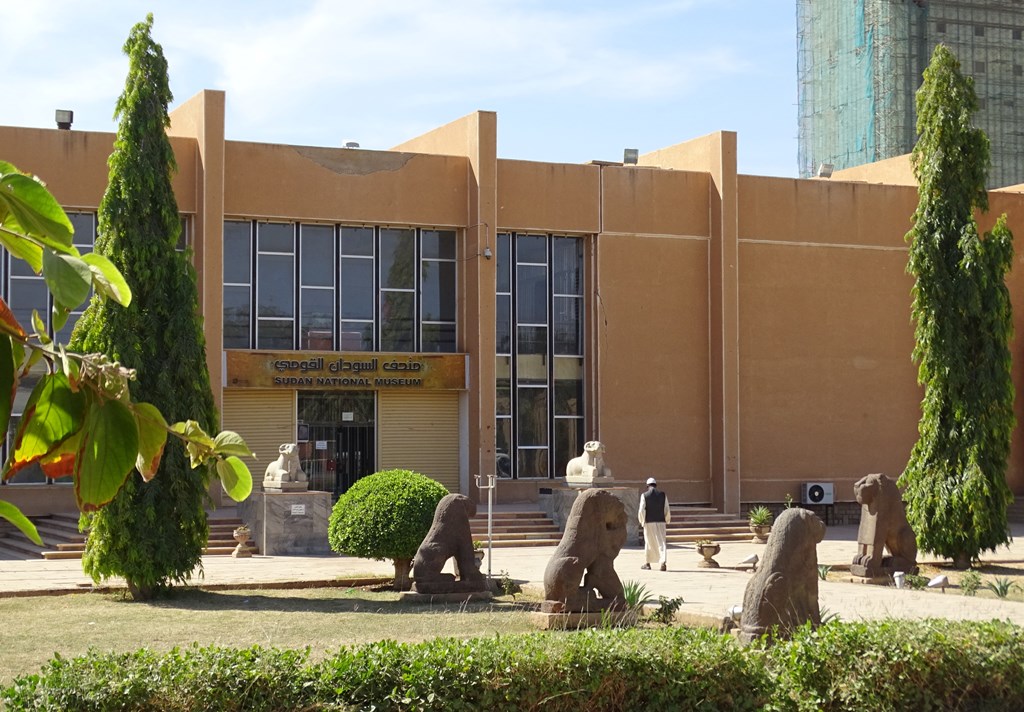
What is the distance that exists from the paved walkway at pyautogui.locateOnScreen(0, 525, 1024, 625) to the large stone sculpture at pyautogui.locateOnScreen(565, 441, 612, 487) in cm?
146

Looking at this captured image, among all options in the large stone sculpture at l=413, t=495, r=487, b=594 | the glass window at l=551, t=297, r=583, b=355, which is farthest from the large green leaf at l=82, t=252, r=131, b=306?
the glass window at l=551, t=297, r=583, b=355

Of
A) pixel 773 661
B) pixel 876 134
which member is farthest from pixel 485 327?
pixel 876 134

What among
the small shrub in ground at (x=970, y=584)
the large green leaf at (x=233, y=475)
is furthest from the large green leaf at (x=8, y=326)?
the small shrub in ground at (x=970, y=584)

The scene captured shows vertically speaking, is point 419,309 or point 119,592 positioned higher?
point 419,309

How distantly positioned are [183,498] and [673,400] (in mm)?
17435

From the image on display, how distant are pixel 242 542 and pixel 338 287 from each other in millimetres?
8238

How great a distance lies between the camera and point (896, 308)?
34.4m

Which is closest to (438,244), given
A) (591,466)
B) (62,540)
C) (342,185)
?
(342,185)

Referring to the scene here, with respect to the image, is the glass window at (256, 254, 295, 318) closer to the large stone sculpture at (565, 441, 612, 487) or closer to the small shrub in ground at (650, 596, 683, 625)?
the large stone sculpture at (565, 441, 612, 487)

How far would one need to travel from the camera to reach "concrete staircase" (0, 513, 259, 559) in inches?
964

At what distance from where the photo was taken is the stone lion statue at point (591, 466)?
2659 centimetres

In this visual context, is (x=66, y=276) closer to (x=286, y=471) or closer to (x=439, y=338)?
(x=286, y=471)

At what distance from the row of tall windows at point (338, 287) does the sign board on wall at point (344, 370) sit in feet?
1.82

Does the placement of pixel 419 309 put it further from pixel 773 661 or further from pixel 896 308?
pixel 773 661
